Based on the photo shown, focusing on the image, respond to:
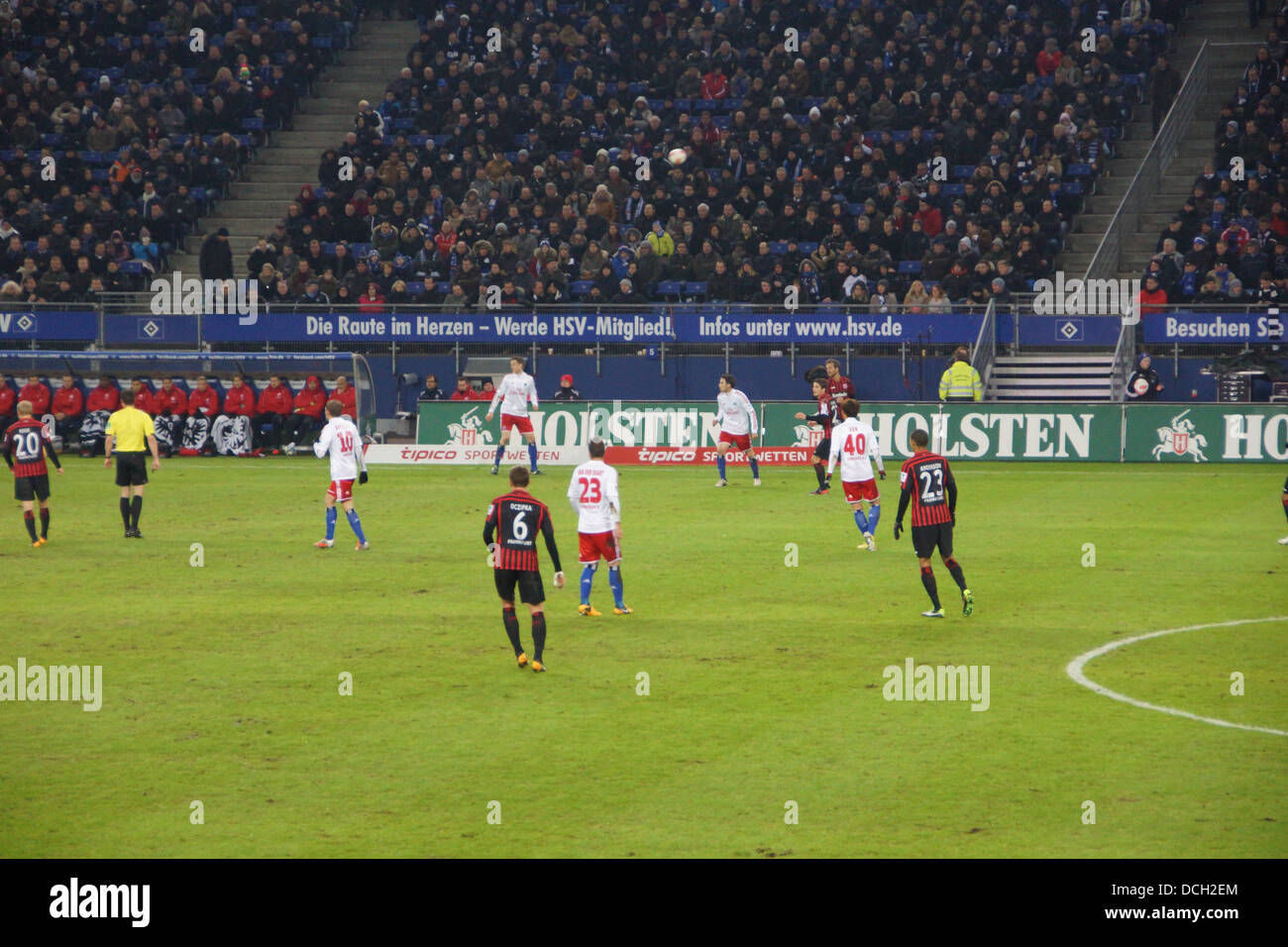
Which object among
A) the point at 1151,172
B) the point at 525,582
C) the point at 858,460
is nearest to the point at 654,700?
the point at 525,582

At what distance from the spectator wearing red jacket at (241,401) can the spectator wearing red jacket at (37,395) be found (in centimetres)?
459

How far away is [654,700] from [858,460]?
32.1 ft

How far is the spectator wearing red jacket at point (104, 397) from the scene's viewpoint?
37266mm

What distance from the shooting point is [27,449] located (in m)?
23.0

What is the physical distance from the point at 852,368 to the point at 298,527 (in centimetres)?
1711

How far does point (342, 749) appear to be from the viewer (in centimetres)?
1207

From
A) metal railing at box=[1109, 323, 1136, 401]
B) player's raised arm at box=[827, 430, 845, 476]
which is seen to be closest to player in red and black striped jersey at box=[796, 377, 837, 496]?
player's raised arm at box=[827, 430, 845, 476]

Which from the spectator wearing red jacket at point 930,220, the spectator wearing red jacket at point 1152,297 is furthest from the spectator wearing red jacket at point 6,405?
the spectator wearing red jacket at point 1152,297

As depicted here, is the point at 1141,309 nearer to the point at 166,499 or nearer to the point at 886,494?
the point at 886,494

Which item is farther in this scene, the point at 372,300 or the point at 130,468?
the point at 372,300

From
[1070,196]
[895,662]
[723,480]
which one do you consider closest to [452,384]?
[723,480]

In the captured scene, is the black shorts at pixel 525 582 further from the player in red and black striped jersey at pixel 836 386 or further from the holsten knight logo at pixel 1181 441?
the holsten knight logo at pixel 1181 441

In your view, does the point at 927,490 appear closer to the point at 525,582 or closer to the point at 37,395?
the point at 525,582

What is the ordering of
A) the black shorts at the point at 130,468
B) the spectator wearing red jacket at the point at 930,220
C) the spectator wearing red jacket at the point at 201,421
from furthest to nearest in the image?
the spectator wearing red jacket at the point at 930,220
the spectator wearing red jacket at the point at 201,421
the black shorts at the point at 130,468
